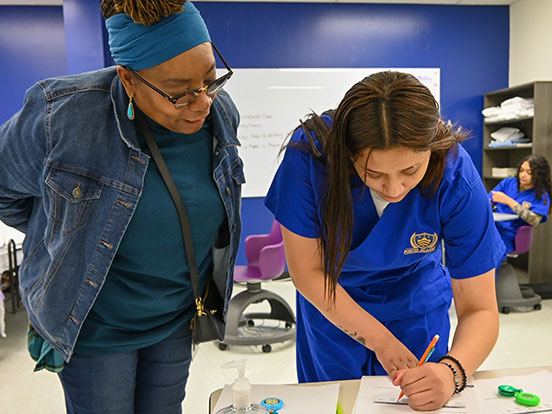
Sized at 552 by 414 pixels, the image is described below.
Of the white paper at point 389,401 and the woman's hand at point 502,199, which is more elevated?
the woman's hand at point 502,199

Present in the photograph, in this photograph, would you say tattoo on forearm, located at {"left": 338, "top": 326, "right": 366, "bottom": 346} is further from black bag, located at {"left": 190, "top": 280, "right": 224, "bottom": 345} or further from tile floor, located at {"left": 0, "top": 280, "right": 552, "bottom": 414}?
tile floor, located at {"left": 0, "top": 280, "right": 552, "bottom": 414}

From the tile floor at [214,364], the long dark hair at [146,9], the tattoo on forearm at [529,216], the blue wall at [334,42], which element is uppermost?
the blue wall at [334,42]

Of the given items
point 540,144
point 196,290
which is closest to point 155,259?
point 196,290

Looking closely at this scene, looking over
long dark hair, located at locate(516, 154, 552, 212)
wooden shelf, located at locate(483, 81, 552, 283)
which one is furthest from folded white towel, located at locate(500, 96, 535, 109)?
long dark hair, located at locate(516, 154, 552, 212)

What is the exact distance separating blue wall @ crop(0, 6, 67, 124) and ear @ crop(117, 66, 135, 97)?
5124 millimetres

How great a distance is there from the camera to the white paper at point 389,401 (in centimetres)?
103

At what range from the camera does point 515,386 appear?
44.1 inches

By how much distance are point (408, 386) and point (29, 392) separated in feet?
7.98

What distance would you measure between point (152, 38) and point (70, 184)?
32cm

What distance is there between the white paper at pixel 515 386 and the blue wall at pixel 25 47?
5.58 metres

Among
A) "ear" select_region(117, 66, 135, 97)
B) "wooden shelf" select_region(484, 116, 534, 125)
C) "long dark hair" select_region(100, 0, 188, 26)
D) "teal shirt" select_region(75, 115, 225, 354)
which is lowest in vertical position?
"teal shirt" select_region(75, 115, 225, 354)

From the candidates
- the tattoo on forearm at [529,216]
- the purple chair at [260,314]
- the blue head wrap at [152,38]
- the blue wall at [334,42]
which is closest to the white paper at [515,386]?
the blue head wrap at [152,38]

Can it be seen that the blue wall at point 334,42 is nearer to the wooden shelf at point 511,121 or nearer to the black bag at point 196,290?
the wooden shelf at point 511,121

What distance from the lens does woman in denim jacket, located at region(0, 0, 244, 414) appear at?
993 millimetres
